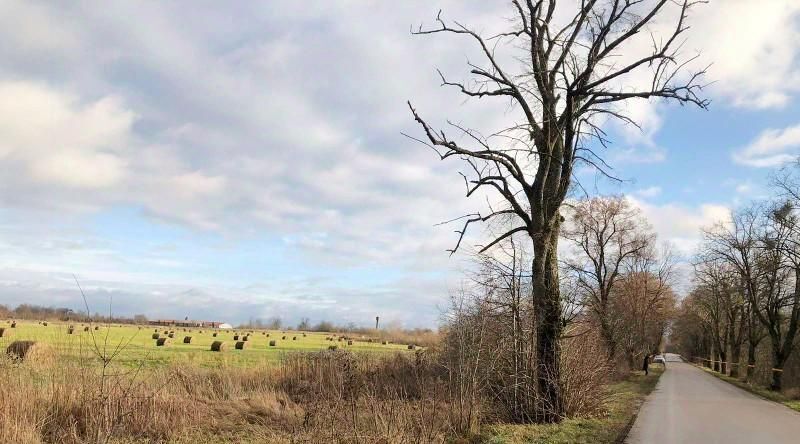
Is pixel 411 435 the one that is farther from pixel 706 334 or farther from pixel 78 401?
pixel 706 334

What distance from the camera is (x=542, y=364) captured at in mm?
14328

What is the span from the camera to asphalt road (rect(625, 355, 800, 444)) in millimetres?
13148

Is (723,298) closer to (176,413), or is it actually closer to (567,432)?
(567,432)

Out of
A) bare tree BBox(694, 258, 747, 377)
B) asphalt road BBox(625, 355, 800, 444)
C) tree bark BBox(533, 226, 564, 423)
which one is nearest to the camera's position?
asphalt road BBox(625, 355, 800, 444)

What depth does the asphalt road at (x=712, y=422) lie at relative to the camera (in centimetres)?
1315

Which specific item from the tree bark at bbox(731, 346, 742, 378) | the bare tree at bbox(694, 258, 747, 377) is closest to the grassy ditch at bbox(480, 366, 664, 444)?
the bare tree at bbox(694, 258, 747, 377)

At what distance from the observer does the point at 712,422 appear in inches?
630

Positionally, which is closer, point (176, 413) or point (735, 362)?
point (176, 413)

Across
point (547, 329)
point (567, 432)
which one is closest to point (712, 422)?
point (547, 329)

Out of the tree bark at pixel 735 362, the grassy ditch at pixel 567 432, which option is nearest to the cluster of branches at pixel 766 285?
the tree bark at pixel 735 362

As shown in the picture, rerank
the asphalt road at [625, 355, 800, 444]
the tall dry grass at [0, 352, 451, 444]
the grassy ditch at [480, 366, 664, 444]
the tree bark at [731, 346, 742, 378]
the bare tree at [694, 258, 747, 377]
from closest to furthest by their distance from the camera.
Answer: the tall dry grass at [0, 352, 451, 444] < the grassy ditch at [480, 366, 664, 444] < the asphalt road at [625, 355, 800, 444] < the bare tree at [694, 258, 747, 377] < the tree bark at [731, 346, 742, 378]

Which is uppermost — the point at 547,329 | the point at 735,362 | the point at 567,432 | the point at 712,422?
the point at 547,329

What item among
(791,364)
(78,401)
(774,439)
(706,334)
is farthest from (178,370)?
(706,334)

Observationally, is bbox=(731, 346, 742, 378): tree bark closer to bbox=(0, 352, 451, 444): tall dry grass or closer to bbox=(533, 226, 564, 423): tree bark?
bbox=(533, 226, 564, 423): tree bark
